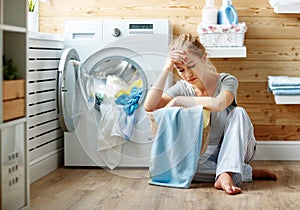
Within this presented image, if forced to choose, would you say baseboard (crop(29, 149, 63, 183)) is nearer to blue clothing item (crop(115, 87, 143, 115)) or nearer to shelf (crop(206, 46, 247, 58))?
blue clothing item (crop(115, 87, 143, 115))

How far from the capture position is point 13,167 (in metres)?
2.37

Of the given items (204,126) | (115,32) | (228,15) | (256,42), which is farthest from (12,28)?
(256,42)

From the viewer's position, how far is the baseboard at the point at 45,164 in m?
3.29

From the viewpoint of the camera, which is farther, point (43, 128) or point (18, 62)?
point (43, 128)

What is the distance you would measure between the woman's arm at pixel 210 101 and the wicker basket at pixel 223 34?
63 cm

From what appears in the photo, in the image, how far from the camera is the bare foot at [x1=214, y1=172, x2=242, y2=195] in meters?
2.96

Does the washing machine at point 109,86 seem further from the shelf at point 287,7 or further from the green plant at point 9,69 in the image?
the green plant at point 9,69

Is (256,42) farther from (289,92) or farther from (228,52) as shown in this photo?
(289,92)

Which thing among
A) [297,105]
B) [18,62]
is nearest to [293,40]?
[297,105]

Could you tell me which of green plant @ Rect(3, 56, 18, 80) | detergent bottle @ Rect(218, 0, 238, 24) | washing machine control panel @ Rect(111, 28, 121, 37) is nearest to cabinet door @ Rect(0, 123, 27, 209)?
green plant @ Rect(3, 56, 18, 80)

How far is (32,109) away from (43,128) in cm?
23

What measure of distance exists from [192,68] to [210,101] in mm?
191

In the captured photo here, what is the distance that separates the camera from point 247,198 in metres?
2.88

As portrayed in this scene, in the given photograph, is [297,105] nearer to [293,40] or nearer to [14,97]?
[293,40]
